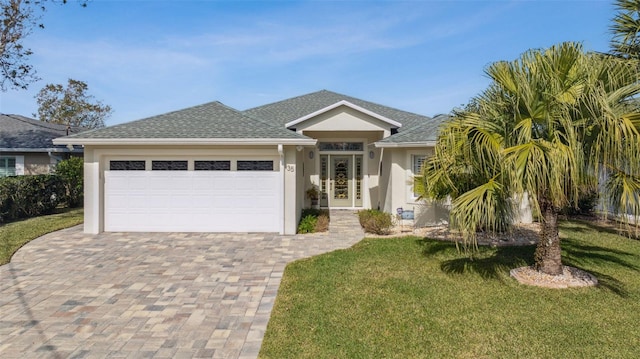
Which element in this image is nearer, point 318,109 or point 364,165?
point 364,165

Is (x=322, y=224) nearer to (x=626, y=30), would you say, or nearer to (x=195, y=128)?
(x=195, y=128)

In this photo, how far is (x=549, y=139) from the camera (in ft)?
19.8

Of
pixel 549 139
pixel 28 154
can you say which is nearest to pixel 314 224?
pixel 549 139

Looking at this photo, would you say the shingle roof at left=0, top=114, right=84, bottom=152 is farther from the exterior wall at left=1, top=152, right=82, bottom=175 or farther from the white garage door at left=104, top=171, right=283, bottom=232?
the white garage door at left=104, top=171, right=283, bottom=232

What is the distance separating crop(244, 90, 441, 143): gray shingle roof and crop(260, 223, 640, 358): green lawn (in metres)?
6.89

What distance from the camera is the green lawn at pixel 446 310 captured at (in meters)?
4.38

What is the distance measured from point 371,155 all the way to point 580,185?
34.0ft

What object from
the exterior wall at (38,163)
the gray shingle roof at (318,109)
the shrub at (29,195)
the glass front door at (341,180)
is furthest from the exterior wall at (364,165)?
the exterior wall at (38,163)

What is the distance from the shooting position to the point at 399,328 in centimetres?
490

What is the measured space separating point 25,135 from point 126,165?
13959 mm

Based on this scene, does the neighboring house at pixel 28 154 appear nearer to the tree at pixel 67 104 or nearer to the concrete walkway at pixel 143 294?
the concrete walkway at pixel 143 294

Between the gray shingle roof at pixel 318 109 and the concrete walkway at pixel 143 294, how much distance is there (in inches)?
274

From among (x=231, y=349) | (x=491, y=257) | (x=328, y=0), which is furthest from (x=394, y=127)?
(x=231, y=349)

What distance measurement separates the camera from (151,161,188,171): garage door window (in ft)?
37.0
